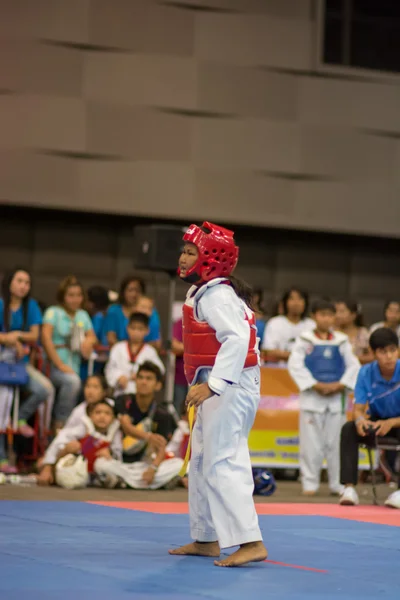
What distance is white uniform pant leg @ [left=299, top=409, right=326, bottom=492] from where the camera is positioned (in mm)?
9398

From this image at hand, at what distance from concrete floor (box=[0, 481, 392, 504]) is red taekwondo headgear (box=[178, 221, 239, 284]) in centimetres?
316

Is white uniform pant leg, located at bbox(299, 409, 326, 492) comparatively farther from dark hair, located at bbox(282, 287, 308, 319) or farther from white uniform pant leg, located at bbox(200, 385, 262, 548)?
white uniform pant leg, located at bbox(200, 385, 262, 548)

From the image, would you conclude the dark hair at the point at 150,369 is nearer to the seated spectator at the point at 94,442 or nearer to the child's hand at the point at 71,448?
the seated spectator at the point at 94,442

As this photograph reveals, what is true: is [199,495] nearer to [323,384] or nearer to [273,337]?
[323,384]

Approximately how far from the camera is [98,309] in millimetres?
11328

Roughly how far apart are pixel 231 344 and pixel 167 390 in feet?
18.6

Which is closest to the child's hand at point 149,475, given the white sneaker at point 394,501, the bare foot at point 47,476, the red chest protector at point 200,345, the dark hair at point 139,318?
the bare foot at point 47,476

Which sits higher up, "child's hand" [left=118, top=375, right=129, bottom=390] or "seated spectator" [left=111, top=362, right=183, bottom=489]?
"child's hand" [left=118, top=375, right=129, bottom=390]

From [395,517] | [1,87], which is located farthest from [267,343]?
[1,87]

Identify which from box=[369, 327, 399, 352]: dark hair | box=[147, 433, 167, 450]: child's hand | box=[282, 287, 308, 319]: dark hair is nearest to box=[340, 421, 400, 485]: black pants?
box=[369, 327, 399, 352]: dark hair

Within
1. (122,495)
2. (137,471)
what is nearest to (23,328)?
(137,471)

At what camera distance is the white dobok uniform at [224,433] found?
→ 4691mm

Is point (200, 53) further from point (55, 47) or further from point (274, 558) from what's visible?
point (274, 558)

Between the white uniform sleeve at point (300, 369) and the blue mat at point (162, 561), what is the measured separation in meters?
2.74
